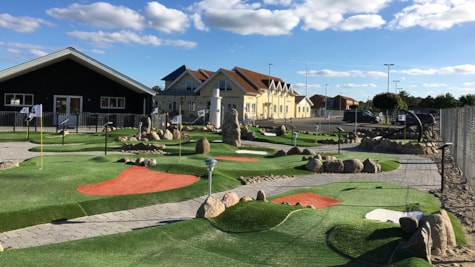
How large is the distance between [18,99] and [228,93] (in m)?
27.8

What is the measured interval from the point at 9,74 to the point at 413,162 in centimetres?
2969

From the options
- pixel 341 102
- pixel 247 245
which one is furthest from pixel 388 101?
pixel 247 245

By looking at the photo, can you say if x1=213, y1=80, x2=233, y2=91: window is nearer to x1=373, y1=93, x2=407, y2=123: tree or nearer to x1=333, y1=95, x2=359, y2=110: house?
x1=373, y1=93, x2=407, y2=123: tree

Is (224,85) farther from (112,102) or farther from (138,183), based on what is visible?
(138,183)

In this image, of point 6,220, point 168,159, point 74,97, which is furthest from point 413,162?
point 74,97

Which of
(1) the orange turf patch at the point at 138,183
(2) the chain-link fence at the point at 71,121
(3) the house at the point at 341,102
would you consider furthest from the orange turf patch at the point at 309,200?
(3) the house at the point at 341,102

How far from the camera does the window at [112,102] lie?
38.8 m

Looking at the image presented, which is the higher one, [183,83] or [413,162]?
Result: [183,83]

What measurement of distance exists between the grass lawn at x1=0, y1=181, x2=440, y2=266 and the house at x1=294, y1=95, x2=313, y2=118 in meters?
68.9

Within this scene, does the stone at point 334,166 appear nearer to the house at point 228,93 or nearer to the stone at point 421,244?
the stone at point 421,244

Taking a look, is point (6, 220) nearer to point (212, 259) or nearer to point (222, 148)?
point (212, 259)

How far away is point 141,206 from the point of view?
9930 mm

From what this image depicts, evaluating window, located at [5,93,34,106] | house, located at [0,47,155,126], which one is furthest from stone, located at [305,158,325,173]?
window, located at [5,93,34,106]

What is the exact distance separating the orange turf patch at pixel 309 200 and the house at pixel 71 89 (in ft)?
88.1
